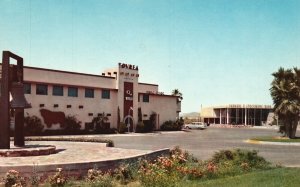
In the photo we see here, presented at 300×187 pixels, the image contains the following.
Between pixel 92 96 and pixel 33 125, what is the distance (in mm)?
9839

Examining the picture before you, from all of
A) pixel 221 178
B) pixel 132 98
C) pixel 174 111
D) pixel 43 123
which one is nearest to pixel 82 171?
pixel 221 178

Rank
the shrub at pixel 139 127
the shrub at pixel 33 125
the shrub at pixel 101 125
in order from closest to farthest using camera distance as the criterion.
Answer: the shrub at pixel 33 125, the shrub at pixel 101 125, the shrub at pixel 139 127

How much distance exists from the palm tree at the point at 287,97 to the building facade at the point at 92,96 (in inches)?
845

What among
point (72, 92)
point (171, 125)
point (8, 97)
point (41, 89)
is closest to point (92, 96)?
point (72, 92)

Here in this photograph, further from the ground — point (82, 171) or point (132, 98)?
point (132, 98)

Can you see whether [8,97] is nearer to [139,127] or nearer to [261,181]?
[261,181]

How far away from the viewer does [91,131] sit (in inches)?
2007

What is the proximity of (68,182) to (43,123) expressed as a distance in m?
34.6

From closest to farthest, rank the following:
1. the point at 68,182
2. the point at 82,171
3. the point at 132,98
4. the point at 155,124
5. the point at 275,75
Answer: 1. the point at 68,182
2. the point at 82,171
3. the point at 275,75
4. the point at 132,98
5. the point at 155,124

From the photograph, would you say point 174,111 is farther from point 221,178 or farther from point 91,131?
point 221,178

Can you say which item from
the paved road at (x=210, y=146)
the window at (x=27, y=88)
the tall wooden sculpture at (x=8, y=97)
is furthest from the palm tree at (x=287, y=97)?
the tall wooden sculpture at (x=8, y=97)

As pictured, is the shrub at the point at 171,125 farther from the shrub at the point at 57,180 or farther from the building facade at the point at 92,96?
the shrub at the point at 57,180

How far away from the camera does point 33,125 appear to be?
4438cm

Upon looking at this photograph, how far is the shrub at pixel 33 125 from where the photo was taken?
4381 centimetres
